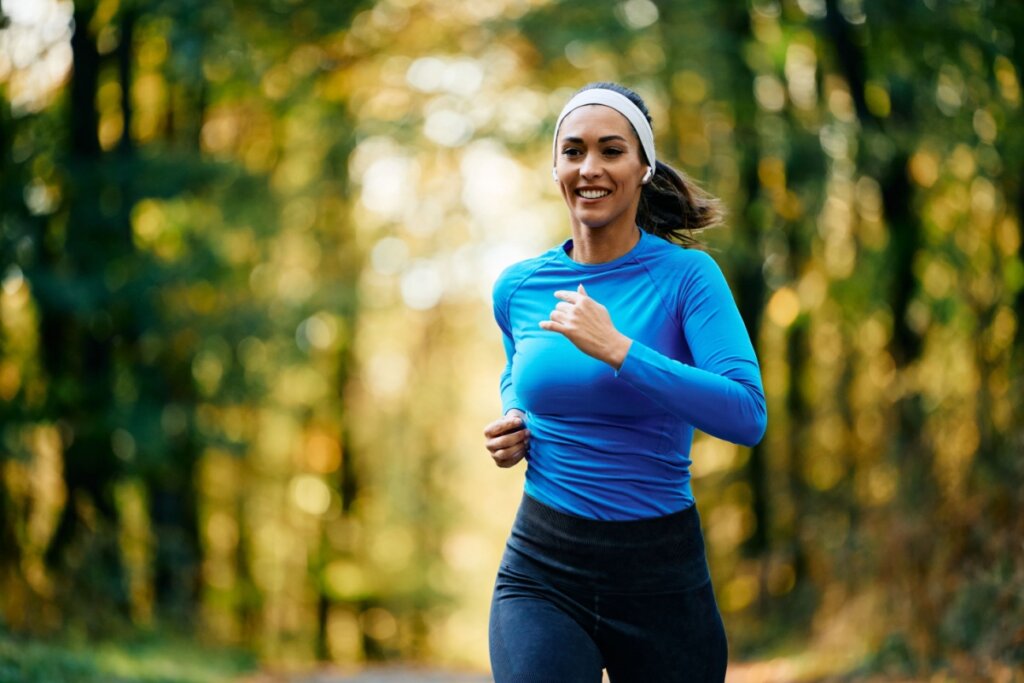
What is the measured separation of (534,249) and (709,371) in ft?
46.8

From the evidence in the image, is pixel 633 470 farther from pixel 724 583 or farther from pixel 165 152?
pixel 724 583

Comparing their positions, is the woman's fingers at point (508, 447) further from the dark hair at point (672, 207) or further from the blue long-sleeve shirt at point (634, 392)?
the dark hair at point (672, 207)

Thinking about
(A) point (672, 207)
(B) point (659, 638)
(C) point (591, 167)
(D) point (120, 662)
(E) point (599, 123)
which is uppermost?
(E) point (599, 123)

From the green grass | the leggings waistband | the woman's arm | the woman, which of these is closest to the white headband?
the woman

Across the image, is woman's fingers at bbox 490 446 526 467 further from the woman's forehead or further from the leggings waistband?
the woman's forehead

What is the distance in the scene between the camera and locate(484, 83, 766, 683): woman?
2953 mm

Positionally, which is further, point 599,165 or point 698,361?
point 599,165

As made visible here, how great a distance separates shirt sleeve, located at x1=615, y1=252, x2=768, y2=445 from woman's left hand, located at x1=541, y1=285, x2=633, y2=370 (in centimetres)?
3

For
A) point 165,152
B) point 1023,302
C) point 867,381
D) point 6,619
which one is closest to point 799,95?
point 867,381

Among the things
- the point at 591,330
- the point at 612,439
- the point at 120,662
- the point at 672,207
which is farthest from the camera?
the point at 120,662

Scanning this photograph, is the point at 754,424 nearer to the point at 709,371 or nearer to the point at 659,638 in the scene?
the point at 709,371

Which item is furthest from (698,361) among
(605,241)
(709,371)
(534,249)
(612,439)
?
(534,249)

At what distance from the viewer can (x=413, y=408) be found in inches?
919

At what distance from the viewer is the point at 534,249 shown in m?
17.1
